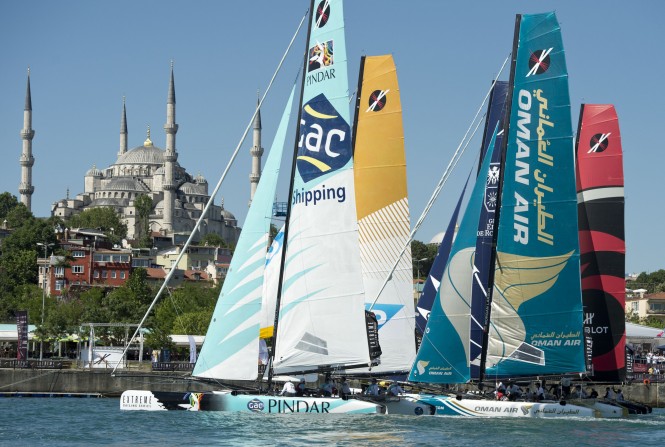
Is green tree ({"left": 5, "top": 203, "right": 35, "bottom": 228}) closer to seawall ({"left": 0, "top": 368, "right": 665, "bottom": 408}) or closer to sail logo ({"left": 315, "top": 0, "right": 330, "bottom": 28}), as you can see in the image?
seawall ({"left": 0, "top": 368, "right": 665, "bottom": 408})

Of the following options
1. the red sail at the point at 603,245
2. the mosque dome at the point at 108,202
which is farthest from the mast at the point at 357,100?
the mosque dome at the point at 108,202

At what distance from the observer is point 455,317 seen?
1200 inches

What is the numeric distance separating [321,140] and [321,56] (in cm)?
187

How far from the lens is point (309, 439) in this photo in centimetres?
2530

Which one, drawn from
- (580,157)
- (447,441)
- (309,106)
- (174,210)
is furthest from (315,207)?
(174,210)

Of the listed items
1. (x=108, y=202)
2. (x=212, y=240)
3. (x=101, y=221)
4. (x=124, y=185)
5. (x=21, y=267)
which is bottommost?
(x=21, y=267)

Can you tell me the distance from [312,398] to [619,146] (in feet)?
37.9

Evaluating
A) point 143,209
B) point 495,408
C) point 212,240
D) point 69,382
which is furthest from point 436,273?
point 143,209

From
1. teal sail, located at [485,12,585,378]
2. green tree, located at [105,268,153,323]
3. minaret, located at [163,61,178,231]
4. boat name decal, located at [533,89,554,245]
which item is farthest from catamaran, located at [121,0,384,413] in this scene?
minaret, located at [163,61,178,231]

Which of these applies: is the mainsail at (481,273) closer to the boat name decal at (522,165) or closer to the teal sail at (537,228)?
the teal sail at (537,228)

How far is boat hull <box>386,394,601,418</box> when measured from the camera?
2894 centimetres

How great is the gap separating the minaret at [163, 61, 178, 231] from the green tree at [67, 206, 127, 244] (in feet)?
19.0

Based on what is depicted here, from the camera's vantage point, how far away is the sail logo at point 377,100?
33.1 meters

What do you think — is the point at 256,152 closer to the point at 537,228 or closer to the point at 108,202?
the point at 108,202
